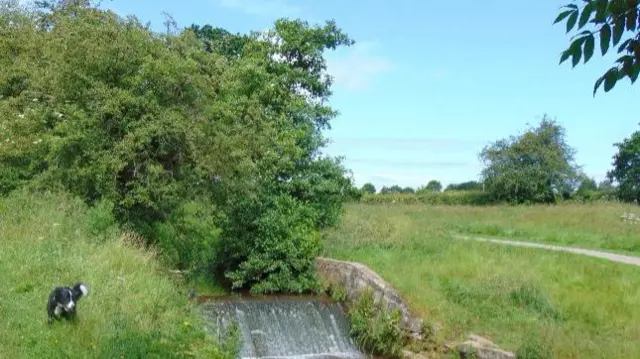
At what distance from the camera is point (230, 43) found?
42.8 meters

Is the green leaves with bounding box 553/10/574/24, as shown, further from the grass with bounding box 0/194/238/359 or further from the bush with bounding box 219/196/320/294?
the bush with bounding box 219/196/320/294

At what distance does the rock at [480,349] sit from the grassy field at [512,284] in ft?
0.81

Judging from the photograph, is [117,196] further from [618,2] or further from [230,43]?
[230,43]

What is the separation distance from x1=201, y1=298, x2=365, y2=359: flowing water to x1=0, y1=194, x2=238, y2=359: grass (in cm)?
207

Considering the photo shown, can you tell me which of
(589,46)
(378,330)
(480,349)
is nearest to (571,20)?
(589,46)

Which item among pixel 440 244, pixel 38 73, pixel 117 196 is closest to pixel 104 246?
pixel 117 196

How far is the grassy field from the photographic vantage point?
40.2 ft

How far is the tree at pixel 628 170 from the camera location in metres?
48.6

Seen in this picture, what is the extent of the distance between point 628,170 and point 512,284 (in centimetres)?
4100

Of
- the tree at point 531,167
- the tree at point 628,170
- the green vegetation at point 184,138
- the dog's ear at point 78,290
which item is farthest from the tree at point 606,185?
the dog's ear at point 78,290

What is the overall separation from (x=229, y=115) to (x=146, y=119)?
2.72m

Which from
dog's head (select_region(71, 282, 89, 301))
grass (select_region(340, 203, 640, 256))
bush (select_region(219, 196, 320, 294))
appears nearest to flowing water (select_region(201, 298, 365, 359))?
bush (select_region(219, 196, 320, 294))

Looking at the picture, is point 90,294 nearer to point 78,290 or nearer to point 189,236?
point 78,290

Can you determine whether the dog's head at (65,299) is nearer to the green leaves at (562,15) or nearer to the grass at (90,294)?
the grass at (90,294)
